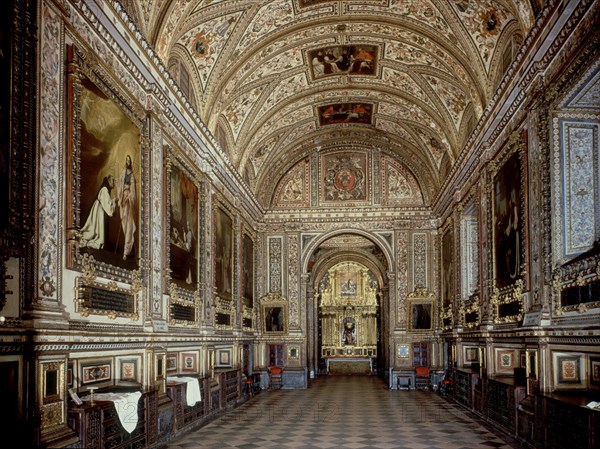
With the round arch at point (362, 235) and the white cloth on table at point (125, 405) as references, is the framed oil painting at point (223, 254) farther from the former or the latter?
the white cloth on table at point (125, 405)

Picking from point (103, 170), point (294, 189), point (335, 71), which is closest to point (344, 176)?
point (294, 189)

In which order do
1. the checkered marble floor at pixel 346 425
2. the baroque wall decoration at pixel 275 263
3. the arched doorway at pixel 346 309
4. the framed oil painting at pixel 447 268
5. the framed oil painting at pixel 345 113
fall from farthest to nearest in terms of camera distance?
the arched doorway at pixel 346 309, the baroque wall decoration at pixel 275 263, the framed oil painting at pixel 345 113, the framed oil painting at pixel 447 268, the checkered marble floor at pixel 346 425

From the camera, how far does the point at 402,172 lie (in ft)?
96.5

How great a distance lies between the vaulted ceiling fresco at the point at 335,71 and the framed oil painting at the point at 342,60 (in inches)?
→ 1.4

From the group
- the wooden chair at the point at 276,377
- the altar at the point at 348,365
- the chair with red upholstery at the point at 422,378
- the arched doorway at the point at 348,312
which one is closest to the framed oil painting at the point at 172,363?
the wooden chair at the point at 276,377

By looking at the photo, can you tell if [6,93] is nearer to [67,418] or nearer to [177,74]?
[67,418]

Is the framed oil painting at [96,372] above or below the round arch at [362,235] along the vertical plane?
below

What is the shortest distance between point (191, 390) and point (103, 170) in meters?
6.35

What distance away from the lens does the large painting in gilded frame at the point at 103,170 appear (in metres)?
9.71

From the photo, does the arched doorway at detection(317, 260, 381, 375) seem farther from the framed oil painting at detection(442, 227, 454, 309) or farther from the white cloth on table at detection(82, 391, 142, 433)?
the white cloth on table at detection(82, 391, 142, 433)

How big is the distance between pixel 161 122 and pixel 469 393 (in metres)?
11.2

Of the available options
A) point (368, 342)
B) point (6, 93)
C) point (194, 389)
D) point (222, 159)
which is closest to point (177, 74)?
point (222, 159)

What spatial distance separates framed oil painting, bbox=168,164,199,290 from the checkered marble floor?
11.8 ft

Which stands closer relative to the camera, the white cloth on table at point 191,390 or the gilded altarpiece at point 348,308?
the white cloth on table at point 191,390
